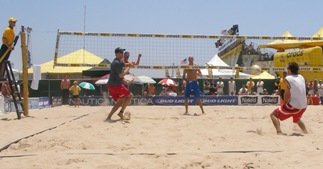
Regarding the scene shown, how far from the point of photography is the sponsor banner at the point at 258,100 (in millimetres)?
18266

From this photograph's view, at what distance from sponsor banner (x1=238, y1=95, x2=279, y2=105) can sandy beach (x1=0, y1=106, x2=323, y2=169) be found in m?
10.8

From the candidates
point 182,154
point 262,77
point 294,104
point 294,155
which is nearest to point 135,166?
point 182,154

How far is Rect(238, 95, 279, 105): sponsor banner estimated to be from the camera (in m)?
18.3

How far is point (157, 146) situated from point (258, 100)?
44.5ft

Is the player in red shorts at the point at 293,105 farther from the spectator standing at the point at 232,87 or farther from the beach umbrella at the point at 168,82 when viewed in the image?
the spectator standing at the point at 232,87

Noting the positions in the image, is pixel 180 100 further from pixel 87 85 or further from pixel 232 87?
pixel 87 85

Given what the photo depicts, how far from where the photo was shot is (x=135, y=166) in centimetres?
425

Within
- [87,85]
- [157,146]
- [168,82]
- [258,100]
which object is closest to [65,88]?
[87,85]

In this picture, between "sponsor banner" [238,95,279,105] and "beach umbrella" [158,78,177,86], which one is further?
"beach umbrella" [158,78,177,86]

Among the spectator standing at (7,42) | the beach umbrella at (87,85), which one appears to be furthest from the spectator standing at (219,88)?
the spectator standing at (7,42)

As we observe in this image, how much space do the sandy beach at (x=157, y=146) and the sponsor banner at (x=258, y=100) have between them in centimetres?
1081

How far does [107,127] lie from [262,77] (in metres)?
19.5

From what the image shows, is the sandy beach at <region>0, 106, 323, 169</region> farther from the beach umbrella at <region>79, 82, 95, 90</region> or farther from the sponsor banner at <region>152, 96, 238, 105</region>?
the beach umbrella at <region>79, 82, 95, 90</region>

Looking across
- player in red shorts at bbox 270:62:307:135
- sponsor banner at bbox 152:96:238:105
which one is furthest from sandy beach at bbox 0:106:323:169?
sponsor banner at bbox 152:96:238:105
